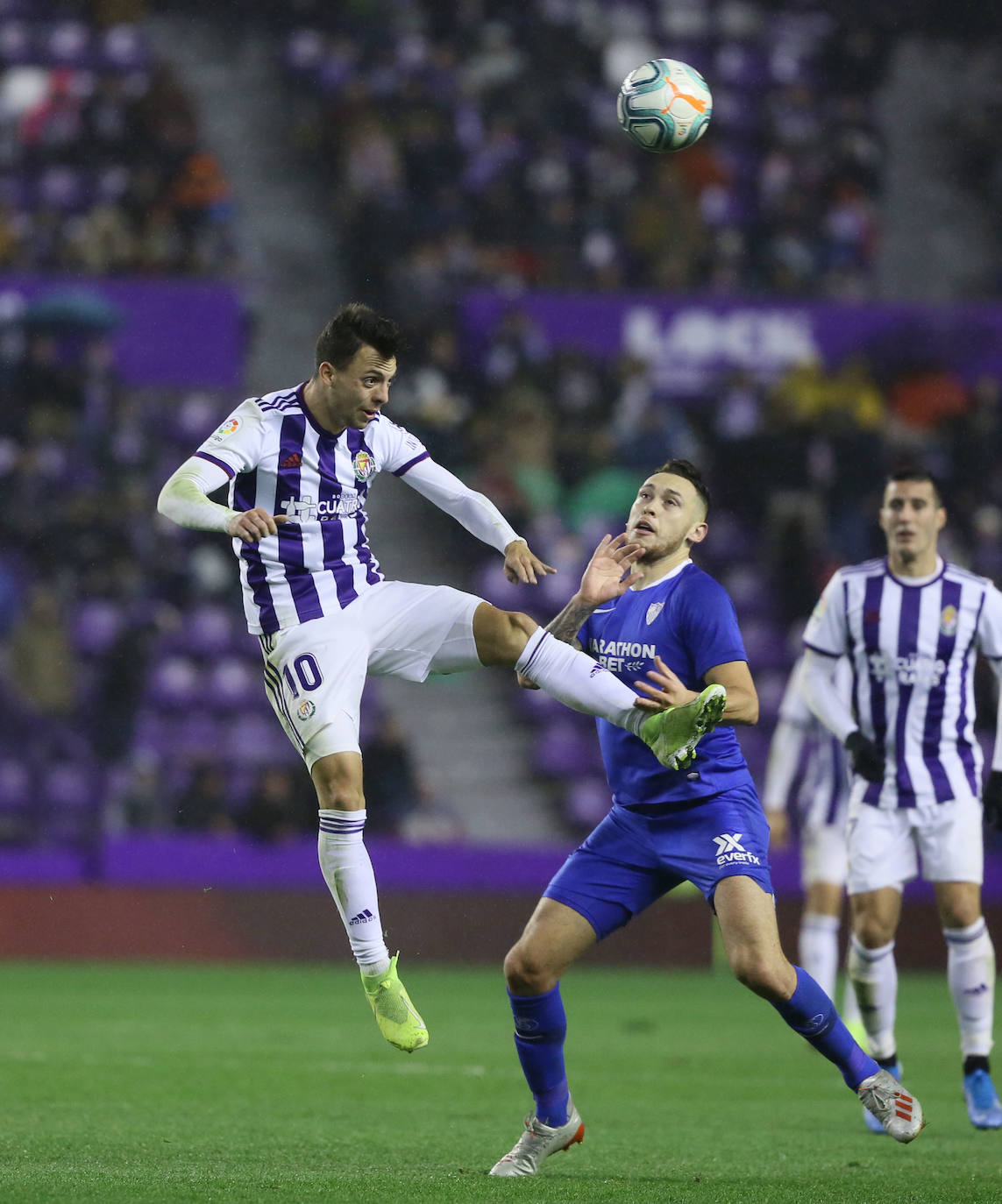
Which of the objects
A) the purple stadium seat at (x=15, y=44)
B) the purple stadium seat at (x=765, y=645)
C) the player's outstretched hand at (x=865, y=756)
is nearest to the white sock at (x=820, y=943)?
the player's outstretched hand at (x=865, y=756)

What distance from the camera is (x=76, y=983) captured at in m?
12.8

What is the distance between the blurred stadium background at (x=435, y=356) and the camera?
47.1 ft

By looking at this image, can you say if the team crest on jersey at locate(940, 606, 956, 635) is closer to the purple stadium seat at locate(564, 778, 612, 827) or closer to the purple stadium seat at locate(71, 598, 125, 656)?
the purple stadium seat at locate(564, 778, 612, 827)

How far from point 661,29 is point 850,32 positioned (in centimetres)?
217

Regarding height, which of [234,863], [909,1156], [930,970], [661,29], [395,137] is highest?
[661,29]

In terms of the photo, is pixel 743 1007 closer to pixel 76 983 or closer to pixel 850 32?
pixel 76 983

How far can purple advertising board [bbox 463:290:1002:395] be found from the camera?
56.1ft

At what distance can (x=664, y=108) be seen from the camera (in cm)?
714

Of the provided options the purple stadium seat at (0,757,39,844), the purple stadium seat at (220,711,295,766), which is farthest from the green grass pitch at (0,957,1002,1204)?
the purple stadium seat at (220,711,295,766)

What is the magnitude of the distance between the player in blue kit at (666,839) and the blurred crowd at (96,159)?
451 inches

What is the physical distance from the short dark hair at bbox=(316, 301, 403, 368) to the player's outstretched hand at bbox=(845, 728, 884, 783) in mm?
2632

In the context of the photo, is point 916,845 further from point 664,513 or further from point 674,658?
point 664,513

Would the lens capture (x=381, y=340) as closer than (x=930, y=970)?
Yes

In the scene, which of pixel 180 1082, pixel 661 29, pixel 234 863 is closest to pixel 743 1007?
pixel 234 863
